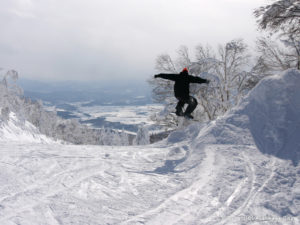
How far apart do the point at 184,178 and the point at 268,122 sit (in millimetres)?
3450

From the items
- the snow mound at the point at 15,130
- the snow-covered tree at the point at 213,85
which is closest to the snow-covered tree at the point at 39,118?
the snow mound at the point at 15,130

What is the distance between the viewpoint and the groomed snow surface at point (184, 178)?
337 centimetres

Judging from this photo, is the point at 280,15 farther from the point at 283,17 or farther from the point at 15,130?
the point at 15,130

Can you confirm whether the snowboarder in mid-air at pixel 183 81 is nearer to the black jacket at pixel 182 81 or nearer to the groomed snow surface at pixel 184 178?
the black jacket at pixel 182 81

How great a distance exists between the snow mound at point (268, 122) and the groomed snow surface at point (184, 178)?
0.08 feet

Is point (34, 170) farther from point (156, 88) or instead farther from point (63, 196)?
point (156, 88)

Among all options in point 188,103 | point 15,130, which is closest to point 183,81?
point 188,103

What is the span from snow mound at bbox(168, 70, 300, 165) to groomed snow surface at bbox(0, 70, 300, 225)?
0.02 metres

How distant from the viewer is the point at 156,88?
780 inches

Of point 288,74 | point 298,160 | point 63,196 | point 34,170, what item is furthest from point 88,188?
point 288,74

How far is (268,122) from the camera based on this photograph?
7000mm

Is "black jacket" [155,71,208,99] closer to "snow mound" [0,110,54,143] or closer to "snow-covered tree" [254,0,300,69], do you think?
"snow-covered tree" [254,0,300,69]

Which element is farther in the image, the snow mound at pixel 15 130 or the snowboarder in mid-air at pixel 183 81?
the snow mound at pixel 15 130

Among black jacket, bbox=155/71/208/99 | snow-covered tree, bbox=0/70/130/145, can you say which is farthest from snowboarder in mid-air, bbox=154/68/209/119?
snow-covered tree, bbox=0/70/130/145
